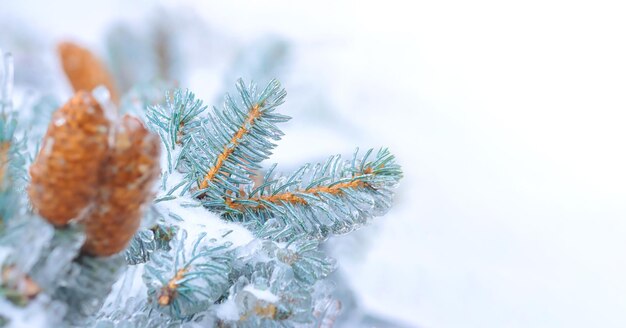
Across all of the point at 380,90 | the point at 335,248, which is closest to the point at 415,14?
the point at 380,90

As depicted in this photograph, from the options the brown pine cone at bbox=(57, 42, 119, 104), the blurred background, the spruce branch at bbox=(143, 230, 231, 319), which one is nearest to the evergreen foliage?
the spruce branch at bbox=(143, 230, 231, 319)

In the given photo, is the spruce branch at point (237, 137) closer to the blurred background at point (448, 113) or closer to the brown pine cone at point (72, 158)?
the brown pine cone at point (72, 158)

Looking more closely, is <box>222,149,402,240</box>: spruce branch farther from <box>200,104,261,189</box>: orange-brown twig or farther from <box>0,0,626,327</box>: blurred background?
<box>0,0,626,327</box>: blurred background

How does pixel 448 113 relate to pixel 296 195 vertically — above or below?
above

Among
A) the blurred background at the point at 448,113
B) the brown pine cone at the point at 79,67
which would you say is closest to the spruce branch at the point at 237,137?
the blurred background at the point at 448,113

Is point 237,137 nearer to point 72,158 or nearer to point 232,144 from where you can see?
point 232,144

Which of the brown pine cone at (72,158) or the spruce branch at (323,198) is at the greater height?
the spruce branch at (323,198)

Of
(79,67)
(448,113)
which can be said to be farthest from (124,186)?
(448,113)

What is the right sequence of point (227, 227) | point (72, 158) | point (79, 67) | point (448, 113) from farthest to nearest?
point (448, 113) < point (79, 67) < point (227, 227) < point (72, 158)
